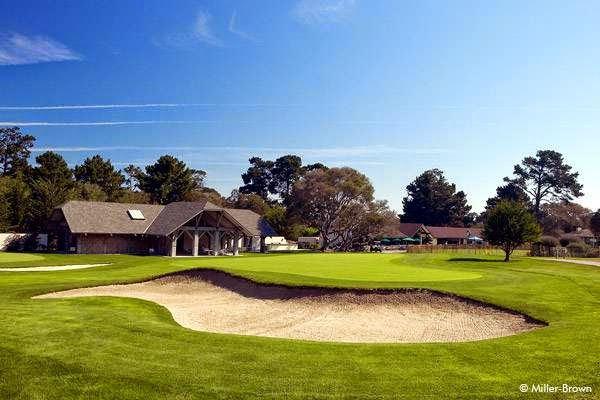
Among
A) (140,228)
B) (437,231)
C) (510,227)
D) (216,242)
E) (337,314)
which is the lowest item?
(337,314)

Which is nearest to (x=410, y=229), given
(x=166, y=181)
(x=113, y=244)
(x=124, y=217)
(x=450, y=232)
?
(x=450, y=232)

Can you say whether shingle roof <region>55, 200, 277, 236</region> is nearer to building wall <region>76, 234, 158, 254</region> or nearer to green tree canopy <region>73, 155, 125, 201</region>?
building wall <region>76, 234, 158, 254</region>

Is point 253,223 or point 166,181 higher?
point 166,181

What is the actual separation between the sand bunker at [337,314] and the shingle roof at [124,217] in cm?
3057

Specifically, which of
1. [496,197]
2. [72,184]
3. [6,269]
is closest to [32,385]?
[6,269]

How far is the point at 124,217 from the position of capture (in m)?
56.9

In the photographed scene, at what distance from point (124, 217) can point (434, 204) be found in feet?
286

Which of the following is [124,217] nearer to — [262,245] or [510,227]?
[262,245]

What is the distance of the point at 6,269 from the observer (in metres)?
32.3

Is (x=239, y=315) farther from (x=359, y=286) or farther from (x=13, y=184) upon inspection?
(x=13, y=184)

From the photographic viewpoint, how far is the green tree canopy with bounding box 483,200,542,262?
145ft

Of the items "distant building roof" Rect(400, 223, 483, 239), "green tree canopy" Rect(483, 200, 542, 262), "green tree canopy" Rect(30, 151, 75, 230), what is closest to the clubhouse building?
"green tree canopy" Rect(30, 151, 75, 230)

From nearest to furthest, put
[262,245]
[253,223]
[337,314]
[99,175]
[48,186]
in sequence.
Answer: [337,314] → [48,186] → [262,245] → [253,223] → [99,175]

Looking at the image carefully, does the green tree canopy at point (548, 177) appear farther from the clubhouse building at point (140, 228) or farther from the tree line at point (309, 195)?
the clubhouse building at point (140, 228)
